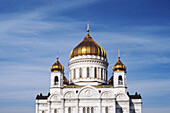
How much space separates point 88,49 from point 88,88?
881 cm

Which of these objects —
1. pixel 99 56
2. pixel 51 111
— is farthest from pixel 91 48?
pixel 51 111

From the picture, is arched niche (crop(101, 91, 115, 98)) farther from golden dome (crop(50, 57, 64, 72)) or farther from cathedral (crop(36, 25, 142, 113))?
golden dome (crop(50, 57, 64, 72))

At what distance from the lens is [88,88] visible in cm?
5088

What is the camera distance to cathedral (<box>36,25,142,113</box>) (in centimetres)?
5025

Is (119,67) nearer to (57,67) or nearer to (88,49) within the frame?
(88,49)

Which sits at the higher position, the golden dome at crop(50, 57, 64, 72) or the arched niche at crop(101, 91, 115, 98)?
the golden dome at crop(50, 57, 64, 72)

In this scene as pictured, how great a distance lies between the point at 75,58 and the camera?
57.1m

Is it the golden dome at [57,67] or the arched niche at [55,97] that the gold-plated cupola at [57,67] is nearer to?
the golden dome at [57,67]

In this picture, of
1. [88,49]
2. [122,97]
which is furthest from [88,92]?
[88,49]

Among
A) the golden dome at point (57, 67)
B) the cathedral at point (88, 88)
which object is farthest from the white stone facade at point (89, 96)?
the golden dome at point (57, 67)

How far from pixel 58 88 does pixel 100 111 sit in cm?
828

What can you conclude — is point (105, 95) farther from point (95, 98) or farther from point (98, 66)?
point (98, 66)

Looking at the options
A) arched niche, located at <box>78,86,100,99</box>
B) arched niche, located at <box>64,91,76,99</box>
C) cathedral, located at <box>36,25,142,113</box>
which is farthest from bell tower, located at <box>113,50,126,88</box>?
arched niche, located at <box>64,91,76,99</box>

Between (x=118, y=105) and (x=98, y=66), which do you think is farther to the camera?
(x=98, y=66)
